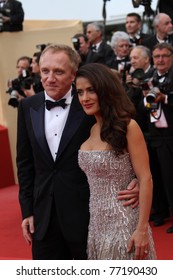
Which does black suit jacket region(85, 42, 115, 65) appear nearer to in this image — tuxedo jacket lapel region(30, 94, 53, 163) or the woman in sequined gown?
tuxedo jacket lapel region(30, 94, 53, 163)

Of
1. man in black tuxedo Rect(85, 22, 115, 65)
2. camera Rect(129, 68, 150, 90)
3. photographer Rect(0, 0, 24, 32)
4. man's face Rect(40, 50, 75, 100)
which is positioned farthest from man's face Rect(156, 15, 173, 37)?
man's face Rect(40, 50, 75, 100)

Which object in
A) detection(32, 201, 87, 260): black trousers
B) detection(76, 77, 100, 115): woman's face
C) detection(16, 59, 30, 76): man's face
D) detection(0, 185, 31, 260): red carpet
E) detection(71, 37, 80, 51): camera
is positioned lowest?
detection(0, 185, 31, 260): red carpet

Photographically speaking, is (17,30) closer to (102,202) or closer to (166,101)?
(166,101)

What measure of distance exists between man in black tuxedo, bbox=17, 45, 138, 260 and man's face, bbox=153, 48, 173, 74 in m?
2.29

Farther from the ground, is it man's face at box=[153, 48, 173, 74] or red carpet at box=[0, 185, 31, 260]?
man's face at box=[153, 48, 173, 74]

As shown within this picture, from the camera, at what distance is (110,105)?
8.68 feet

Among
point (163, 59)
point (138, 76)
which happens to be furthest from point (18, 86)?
point (163, 59)

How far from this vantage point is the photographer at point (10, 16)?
8.01 metres

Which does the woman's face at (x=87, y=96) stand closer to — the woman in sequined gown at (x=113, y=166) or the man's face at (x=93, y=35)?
the woman in sequined gown at (x=113, y=166)

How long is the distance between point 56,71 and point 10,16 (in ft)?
18.1

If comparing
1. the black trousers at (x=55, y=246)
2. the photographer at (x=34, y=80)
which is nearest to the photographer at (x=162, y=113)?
the photographer at (x=34, y=80)

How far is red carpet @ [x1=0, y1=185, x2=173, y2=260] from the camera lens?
462 cm

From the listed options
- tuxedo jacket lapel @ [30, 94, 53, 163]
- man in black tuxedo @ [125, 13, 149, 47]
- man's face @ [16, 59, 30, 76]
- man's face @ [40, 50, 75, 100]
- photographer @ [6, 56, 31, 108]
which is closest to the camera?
man's face @ [40, 50, 75, 100]
